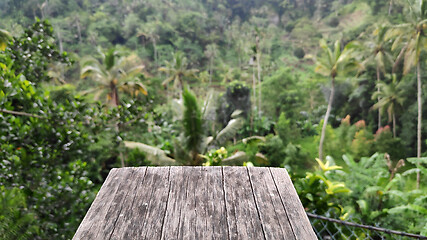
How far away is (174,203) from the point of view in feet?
Result: 4.07

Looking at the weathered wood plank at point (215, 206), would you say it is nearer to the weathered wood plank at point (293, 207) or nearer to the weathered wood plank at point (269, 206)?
the weathered wood plank at point (269, 206)

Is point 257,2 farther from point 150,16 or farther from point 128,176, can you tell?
point 128,176

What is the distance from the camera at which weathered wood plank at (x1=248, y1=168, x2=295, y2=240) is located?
3.50ft

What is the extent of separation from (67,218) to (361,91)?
20817 mm

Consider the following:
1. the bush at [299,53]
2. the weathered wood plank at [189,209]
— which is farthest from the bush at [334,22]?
the weathered wood plank at [189,209]

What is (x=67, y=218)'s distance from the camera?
11.2ft

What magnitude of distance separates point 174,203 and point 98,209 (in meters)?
0.32

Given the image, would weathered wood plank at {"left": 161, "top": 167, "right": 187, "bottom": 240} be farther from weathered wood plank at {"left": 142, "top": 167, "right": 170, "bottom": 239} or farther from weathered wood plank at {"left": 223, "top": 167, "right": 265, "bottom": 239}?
weathered wood plank at {"left": 223, "top": 167, "right": 265, "bottom": 239}

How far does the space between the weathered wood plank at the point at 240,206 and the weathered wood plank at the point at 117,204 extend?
46 cm

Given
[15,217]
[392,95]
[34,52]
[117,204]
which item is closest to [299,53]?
[392,95]

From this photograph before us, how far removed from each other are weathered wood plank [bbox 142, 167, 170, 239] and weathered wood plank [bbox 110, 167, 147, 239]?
0.05m

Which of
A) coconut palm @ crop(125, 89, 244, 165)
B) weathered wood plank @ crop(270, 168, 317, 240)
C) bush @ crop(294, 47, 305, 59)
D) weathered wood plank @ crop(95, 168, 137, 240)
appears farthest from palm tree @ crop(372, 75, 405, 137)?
bush @ crop(294, 47, 305, 59)

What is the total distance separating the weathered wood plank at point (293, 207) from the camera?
1067mm

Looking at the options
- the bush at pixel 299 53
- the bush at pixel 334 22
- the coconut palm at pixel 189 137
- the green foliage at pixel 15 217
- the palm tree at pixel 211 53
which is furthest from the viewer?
the bush at pixel 334 22
